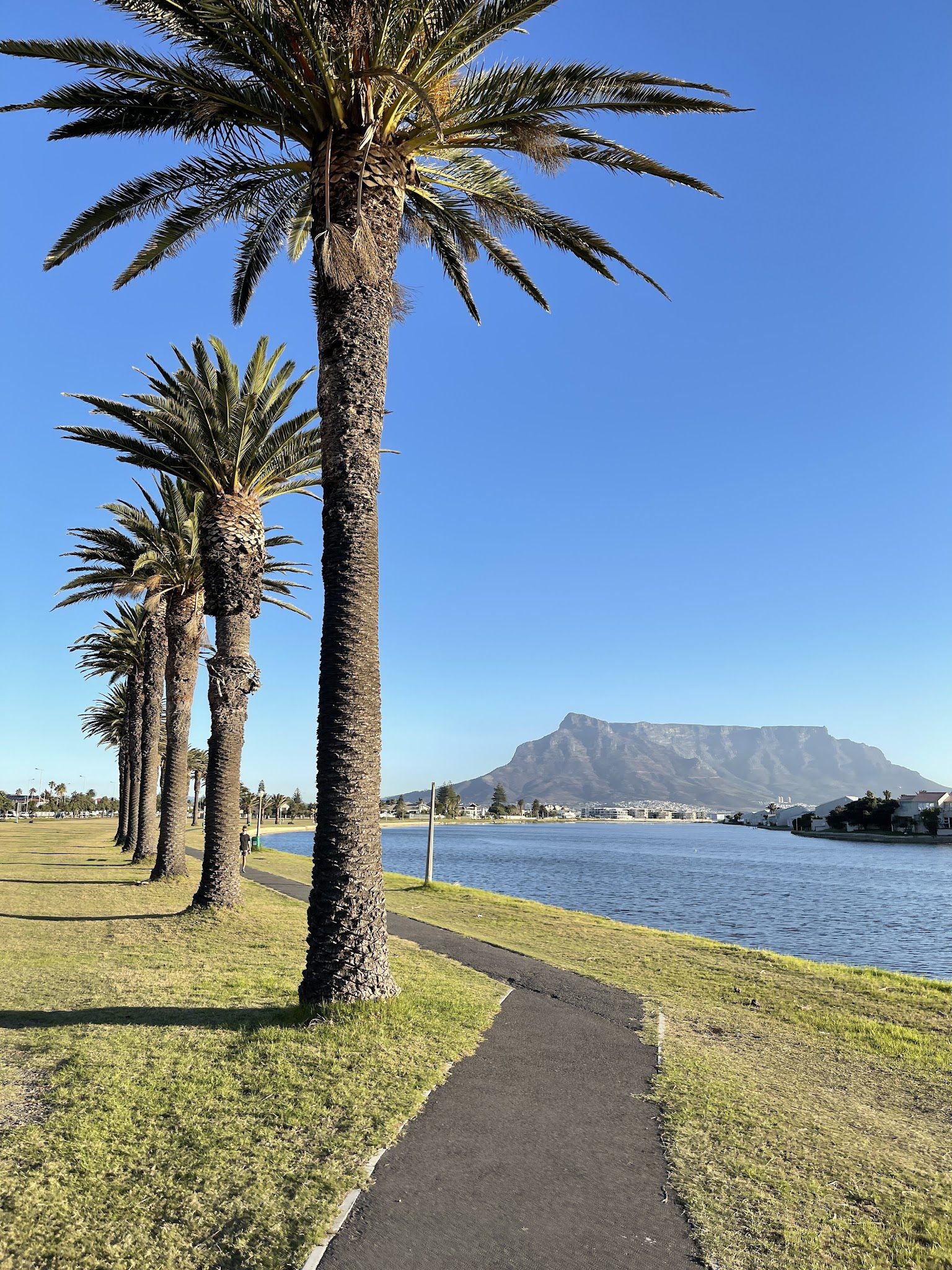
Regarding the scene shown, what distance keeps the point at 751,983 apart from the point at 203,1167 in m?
9.57

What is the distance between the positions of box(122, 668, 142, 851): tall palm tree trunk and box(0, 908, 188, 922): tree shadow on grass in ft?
66.3

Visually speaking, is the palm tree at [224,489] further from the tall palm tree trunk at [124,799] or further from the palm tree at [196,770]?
the palm tree at [196,770]

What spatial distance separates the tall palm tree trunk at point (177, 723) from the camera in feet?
71.5

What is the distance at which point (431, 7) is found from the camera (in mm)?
8734

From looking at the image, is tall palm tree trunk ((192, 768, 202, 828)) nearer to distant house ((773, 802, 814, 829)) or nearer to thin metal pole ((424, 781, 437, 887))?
thin metal pole ((424, 781, 437, 887))

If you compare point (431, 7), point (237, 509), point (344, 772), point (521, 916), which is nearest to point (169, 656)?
point (237, 509)

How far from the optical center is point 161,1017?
326 inches

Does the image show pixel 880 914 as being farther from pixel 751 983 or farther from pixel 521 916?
pixel 751 983

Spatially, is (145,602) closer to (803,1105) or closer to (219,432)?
(219,432)

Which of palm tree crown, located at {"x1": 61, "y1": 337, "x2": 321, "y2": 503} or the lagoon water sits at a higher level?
palm tree crown, located at {"x1": 61, "y1": 337, "x2": 321, "y2": 503}

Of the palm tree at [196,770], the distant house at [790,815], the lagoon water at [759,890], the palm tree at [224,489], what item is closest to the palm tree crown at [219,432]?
the palm tree at [224,489]

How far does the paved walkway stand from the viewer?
4.12 metres

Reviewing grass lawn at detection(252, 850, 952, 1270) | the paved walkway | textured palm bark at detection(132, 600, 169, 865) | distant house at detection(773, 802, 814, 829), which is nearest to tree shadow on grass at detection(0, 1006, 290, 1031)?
the paved walkway

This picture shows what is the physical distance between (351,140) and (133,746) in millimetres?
32387
